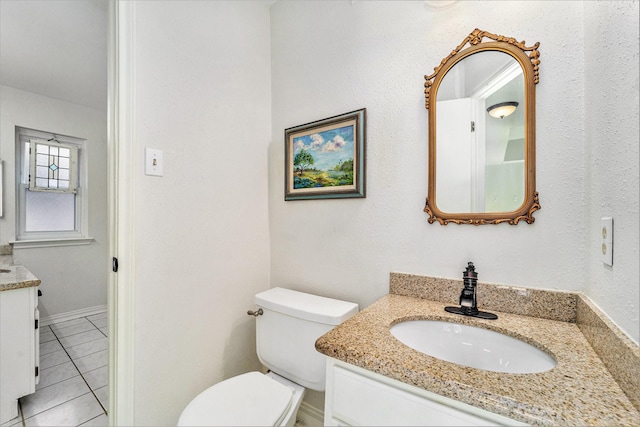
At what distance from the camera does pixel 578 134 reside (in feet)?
2.68

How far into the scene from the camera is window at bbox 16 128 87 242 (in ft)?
8.53

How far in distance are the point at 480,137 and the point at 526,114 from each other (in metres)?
0.14

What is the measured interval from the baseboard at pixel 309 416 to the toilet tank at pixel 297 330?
358 mm

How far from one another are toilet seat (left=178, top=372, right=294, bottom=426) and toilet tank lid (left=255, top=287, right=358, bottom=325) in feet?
0.97

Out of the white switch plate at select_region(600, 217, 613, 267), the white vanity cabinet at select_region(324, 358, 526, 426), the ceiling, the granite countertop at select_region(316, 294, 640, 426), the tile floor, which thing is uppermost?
the ceiling

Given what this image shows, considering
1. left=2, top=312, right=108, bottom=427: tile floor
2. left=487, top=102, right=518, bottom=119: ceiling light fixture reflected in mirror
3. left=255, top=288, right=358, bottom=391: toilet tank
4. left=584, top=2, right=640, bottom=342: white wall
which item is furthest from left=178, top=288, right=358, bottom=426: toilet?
left=2, top=312, right=108, bottom=427: tile floor

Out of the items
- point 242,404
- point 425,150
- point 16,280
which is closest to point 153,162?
point 242,404

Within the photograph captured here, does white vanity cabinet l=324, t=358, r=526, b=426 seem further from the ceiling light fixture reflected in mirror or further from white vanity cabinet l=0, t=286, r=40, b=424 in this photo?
white vanity cabinet l=0, t=286, r=40, b=424

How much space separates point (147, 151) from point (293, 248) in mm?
833

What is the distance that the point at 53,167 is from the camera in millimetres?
2756

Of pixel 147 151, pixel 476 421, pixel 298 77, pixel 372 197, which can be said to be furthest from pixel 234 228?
pixel 476 421

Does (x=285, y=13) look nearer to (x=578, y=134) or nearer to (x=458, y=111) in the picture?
(x=458, y=111)

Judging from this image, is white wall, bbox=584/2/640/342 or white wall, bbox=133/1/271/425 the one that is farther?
white wall, bbox=133/1/271/425

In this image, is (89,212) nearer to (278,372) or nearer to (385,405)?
(278,372)
